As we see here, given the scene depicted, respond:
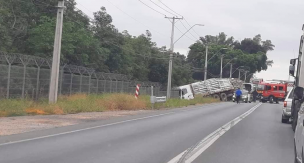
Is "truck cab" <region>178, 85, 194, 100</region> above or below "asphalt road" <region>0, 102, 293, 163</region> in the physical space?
above

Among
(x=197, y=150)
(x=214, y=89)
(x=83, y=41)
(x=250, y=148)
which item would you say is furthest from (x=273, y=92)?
(x=197, y=150)

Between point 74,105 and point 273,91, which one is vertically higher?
point 273,91

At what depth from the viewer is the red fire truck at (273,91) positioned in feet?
202

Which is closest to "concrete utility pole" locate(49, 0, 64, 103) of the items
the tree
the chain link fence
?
the chain link fence

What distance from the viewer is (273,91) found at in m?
62.1

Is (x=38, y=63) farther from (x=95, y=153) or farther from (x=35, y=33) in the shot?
(x=95, y=153)

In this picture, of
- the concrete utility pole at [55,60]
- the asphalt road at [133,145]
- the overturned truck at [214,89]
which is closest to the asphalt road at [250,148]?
the asphalt road at [133,145]

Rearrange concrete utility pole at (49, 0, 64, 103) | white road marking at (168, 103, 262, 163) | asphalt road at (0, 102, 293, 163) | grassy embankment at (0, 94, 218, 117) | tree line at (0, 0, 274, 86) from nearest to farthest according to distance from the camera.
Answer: asphalt road at (0, 102, 293, 163)
white road marking at (168, 103, 262, 163)
grassy embankment at (0, 94, 218, 117)
concrete utility pole at (49, 0, 64, 103)
tree line at (0, 0, 274, 86)

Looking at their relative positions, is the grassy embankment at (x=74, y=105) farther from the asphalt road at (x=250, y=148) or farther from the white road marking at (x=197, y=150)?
the asphalt road at (x=250, y=148)

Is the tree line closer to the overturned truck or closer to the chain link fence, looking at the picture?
the chain link fence

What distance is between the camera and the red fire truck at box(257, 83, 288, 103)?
61438mm

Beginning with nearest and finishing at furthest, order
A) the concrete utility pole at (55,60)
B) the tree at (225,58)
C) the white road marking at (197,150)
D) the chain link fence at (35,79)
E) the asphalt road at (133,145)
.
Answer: the asphalt road at (133,145)
the white road marking at (197,150)
the chain link fence at (35,79)
the concrete utility pole at (55,60)
the tree at (225,58)

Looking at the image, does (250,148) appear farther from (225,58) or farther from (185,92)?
(225,58)

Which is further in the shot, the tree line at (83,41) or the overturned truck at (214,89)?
the overturned truck at (214,89)
